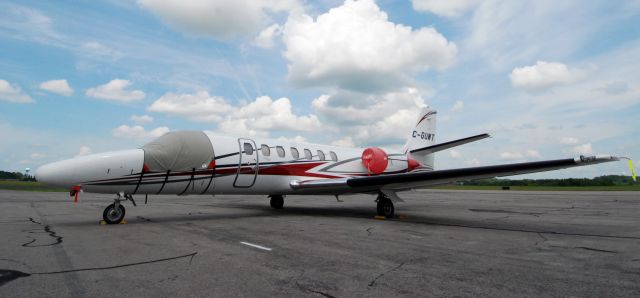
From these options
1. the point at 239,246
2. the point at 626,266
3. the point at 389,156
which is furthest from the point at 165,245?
the point at 389,156

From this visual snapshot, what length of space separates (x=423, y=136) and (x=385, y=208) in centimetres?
703

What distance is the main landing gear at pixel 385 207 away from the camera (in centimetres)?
1296

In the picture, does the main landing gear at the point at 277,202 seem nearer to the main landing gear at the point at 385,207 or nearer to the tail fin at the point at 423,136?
the main landing gear at the point at 385,207

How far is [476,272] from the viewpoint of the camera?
493 centimetres

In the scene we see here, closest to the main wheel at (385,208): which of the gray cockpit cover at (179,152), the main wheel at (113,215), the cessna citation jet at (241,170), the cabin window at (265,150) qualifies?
the cessna citation jet at (241,170)

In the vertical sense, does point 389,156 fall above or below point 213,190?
above

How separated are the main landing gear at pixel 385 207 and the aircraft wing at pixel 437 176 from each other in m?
0.45

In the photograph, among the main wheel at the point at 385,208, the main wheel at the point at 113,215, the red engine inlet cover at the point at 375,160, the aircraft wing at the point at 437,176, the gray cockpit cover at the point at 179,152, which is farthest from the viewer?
the red engine inlet cover at the point at 375,160

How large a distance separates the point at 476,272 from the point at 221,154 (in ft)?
27.3

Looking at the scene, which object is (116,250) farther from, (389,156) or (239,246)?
(389,156)

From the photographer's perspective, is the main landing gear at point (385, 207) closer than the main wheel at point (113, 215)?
No

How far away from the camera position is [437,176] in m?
10.8

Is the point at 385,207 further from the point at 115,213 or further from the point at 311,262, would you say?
the point at 115,213

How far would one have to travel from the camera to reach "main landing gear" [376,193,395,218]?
13.0 m
